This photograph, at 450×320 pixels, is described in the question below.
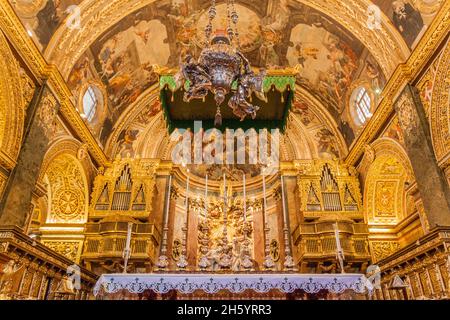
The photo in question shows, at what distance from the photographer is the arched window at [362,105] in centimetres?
1174

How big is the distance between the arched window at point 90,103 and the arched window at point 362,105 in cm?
991

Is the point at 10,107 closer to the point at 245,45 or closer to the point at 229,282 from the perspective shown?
the point at 229,282

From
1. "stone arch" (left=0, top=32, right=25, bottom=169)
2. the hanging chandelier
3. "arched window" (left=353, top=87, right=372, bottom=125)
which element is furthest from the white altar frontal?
"arched window" (left=353, top=87, right=372, bottom=125)

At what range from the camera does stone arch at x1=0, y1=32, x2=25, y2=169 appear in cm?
746

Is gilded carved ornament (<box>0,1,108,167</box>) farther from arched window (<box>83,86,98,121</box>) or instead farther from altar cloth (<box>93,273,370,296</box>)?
altar cloth (<box>93,273,370,296</box>)

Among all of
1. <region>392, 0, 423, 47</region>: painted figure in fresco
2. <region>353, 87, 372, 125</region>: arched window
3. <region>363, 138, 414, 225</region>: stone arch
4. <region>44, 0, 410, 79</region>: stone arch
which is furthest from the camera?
<region>353, 87, 372, 125</region>: arched window

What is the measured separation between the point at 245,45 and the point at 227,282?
10.6 meters

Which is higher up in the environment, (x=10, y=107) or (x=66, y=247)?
(x=10, y=107)

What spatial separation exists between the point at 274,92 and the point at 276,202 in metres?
5.91

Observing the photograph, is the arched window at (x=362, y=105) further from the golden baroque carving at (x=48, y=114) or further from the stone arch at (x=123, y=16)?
the golden baroque carving at (x=48, y=114)

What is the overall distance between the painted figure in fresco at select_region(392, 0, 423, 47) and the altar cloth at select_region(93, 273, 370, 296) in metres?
6.77

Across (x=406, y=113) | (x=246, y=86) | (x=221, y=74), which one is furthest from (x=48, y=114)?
(x=406, y=113)

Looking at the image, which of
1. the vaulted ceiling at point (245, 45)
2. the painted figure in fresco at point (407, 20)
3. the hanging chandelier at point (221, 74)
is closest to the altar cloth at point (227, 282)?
the hanging chandelier at point (221, 74)

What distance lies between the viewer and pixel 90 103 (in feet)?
39.7
